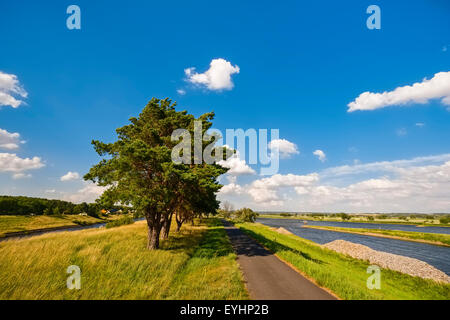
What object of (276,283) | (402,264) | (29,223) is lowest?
(29,223)

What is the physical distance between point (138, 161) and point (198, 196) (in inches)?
242

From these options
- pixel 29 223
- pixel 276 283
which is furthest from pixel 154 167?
pixel 29 223

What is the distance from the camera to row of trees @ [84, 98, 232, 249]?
579 inches

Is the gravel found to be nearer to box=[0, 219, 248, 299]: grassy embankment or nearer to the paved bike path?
the paved bike path

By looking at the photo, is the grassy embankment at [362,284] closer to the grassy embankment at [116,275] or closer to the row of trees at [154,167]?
the grassy embankment at [116,275]

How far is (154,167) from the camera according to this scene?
16.1 m

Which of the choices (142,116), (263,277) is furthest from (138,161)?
(263,277)

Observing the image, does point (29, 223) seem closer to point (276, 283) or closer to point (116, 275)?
point (116, 275)

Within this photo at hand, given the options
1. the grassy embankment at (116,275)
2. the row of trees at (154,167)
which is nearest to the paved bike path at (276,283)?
the grassy embankment at (116,275)
